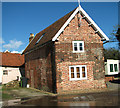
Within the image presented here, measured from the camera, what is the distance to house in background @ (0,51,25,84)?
89.7 feet

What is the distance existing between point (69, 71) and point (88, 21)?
6.08 m

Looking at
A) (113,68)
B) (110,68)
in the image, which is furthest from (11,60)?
(113,68)

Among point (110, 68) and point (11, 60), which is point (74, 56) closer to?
point (110, 68)

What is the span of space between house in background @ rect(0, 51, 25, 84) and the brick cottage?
10409 mm

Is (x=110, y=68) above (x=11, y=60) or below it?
below

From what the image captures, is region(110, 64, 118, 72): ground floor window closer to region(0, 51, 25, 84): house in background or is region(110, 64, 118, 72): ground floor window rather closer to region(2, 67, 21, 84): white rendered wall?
region(0, 51, 25, 84): house in background

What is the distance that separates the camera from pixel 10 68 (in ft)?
92.9

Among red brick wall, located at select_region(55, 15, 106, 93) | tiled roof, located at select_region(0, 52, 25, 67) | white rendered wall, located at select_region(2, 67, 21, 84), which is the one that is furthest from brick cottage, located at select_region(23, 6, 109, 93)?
tiled roof, located at select_region(0, 52, 25, 67)

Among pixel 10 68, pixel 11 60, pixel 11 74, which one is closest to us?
pixel 11 74

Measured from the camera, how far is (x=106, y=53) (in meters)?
66.9

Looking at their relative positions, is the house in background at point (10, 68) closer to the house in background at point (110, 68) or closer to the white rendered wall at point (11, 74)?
the white rendered wall at point (11, 74)

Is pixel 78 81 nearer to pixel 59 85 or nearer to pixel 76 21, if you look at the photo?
pixel 59 85

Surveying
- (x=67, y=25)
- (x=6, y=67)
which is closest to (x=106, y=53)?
(x=6, y=67)

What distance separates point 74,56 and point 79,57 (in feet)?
1.89
